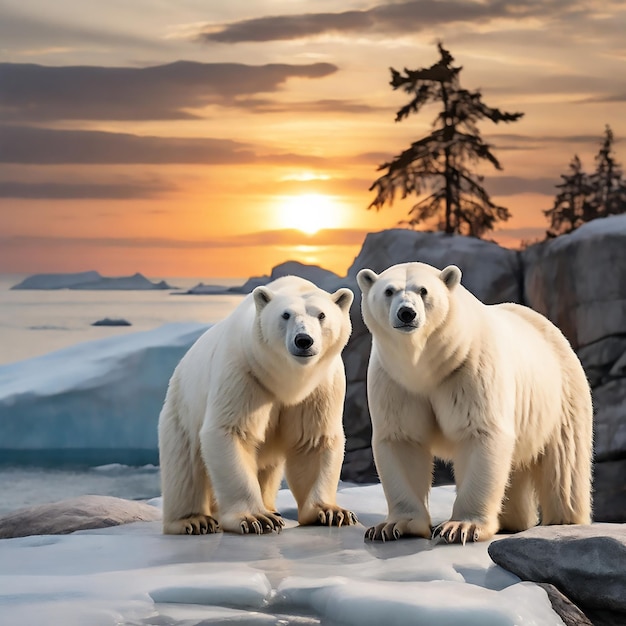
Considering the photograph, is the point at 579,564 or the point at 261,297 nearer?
the point at 579,564

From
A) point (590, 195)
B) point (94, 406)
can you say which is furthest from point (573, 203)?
point (94, 406)

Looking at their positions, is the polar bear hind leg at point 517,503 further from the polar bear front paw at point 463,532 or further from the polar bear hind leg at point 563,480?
the polar bear front paw at point 463,532

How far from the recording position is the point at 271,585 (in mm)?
3994

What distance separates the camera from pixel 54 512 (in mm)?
6828

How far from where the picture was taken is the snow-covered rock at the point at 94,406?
1738 cm

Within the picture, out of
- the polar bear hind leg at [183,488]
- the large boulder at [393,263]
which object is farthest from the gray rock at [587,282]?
the polar bear hind leg at [183,488]

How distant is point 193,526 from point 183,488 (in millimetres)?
224

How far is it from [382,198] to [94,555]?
1365 centimetres

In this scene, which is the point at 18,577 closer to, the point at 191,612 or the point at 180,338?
the point at 191,612

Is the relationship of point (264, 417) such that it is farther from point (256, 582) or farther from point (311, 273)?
point (311, 273)

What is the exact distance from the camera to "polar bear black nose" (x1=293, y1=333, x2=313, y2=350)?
4.65m

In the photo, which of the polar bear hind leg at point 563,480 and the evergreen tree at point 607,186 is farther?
the evergreen tree at point 607,186

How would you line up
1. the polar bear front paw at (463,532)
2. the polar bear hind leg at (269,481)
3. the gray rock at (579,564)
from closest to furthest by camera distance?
the gray rock at (579,564) → the polar bear front paw at (463,532) → the polar bear hind leg at (269,481)

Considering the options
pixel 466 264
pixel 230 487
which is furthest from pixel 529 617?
pixel 466 264
